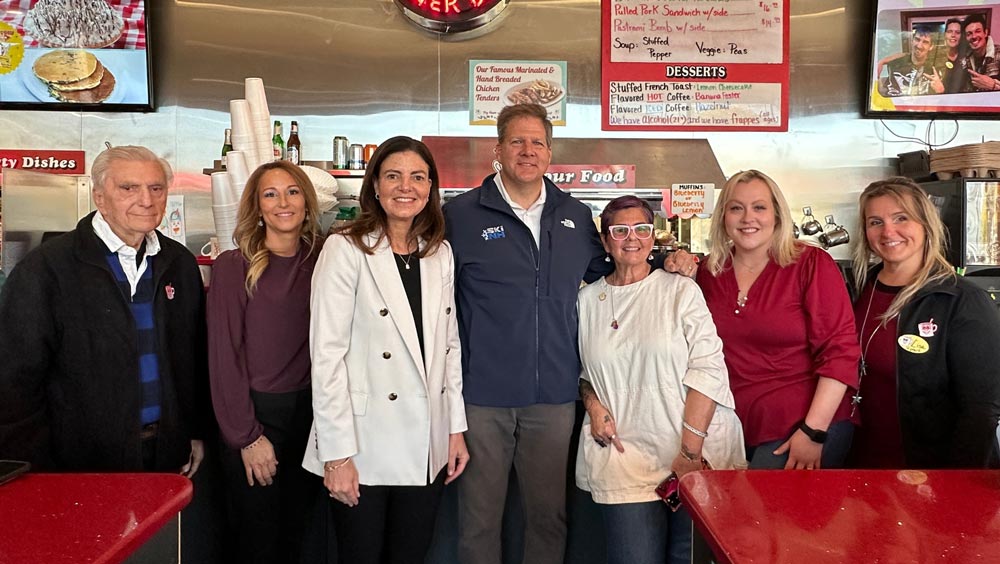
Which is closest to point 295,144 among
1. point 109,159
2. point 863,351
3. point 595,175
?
point 595,175

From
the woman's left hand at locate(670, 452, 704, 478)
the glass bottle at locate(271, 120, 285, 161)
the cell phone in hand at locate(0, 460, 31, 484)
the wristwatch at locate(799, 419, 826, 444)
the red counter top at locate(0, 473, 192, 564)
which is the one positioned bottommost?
the woman's left hand at locate(670, 452, 704, 478)

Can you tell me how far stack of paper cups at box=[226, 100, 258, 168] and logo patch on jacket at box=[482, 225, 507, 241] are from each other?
157cm

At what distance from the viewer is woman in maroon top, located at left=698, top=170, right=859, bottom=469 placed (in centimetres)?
215

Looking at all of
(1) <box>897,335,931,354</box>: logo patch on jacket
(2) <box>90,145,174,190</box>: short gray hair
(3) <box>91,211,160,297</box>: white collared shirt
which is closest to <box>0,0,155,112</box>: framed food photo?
(2) <box>90,145,174,190</box>: short gray hair

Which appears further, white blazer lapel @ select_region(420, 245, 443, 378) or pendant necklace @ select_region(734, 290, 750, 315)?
pendant necklace @ select_region(734, 290, 750, 315)

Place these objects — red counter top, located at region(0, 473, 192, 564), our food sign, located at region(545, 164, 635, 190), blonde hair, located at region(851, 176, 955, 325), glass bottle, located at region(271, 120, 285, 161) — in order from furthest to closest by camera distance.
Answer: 1. our food sign, located at region(545, 164, 635, 190)
2. glass bottle, located at region(271, 120, 285, 161)
3. blonde hair, located at region(851, 176, 955, 325)
4. red counter top, located at region(0, 473, 192, 564)

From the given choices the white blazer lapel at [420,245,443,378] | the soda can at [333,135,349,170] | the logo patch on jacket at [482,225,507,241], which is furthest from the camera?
the soda can at [333,135,349,170]

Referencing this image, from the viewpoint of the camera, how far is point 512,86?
5.01 m

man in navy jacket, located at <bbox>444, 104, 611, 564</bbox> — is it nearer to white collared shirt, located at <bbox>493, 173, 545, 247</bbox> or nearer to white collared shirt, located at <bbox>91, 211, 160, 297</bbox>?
white collared shirt, located at <bbox>493, 173, 545, 247</bbox>

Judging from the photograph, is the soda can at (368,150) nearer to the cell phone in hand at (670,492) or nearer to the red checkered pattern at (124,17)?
the red checkered pattern at (124,17)

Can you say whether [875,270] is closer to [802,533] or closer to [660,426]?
[660,426]

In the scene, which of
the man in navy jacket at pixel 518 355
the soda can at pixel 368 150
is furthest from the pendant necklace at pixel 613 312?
the soda can at pixel 368 150

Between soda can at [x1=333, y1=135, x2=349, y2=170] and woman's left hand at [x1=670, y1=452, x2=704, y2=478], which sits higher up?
soda can at [x1=333, y1=135, x2=349, y2=170]

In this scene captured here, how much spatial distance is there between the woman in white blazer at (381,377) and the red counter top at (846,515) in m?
0.87
